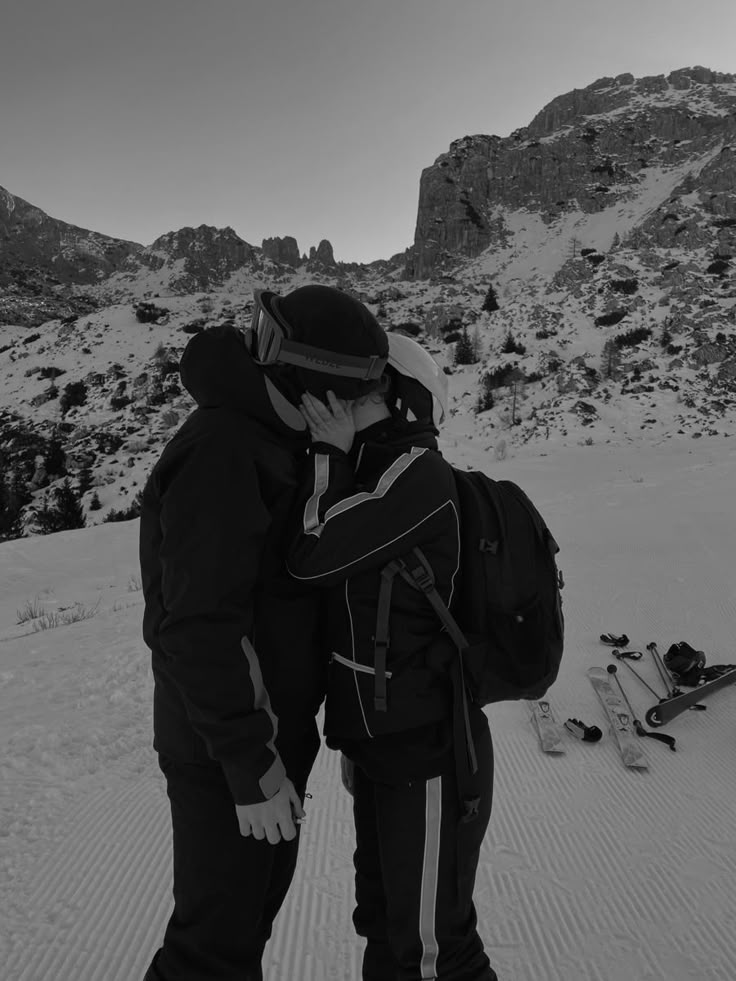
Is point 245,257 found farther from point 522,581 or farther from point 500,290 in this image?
point 522,581

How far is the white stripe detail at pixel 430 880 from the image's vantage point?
47.0 inches

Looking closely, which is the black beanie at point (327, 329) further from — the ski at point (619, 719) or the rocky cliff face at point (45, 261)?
the rocky cliff face at point (45, 261)

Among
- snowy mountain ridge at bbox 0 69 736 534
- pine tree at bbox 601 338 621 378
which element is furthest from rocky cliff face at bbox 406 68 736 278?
pine tree at bbox 601 338 621 378

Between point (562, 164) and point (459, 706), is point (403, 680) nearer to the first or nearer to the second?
point (459, 706)

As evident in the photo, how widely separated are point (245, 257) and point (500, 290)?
3482cm

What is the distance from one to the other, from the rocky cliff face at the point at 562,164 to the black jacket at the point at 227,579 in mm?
52103

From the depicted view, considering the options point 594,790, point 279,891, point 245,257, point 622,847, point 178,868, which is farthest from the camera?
point 245,257

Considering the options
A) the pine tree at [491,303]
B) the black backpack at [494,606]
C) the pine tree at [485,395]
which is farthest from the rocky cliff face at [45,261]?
the black backpack at [494,606]

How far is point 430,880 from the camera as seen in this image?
1199 millimetres

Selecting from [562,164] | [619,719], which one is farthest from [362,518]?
[562,164]

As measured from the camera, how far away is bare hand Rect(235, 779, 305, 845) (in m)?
1.11

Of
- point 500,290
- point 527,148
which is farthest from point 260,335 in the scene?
point 527,148

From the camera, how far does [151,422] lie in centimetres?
2597

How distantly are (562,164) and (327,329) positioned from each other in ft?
212
